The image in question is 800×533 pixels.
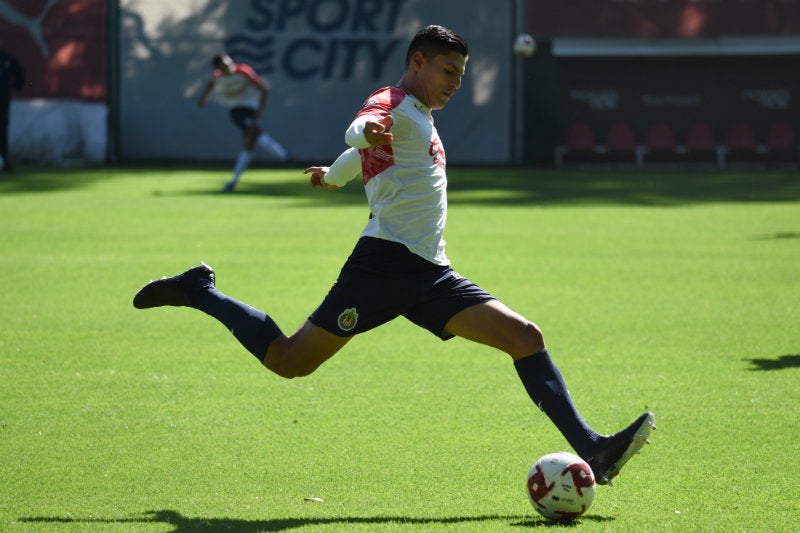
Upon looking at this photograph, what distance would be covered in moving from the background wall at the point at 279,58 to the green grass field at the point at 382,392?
1801cm

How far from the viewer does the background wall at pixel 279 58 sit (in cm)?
3447

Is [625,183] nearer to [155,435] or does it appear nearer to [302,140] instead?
[302,140]

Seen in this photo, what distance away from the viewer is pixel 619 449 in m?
5.21

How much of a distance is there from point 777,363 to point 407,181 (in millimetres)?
4100

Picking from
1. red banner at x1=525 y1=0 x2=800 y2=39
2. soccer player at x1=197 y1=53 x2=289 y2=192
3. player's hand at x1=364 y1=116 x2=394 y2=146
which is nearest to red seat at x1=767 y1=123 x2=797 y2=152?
red banner at x1=525 y1=0 x2=800 y2=39

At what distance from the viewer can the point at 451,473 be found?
582 cm

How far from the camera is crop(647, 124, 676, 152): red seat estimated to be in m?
34.8

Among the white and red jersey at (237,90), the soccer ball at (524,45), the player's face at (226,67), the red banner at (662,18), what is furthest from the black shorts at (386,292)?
the red banner at (662,18)

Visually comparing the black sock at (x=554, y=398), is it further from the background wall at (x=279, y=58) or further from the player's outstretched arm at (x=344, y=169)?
the background wall at (x=279, y=58)

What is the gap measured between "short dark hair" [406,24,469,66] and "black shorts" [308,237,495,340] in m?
0.83

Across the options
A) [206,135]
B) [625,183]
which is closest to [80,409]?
[625,183]

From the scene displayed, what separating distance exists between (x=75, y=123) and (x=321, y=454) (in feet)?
89.7

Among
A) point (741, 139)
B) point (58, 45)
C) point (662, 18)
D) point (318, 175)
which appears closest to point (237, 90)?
point (58, 45)

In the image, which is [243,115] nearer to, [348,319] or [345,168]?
[345,168]
